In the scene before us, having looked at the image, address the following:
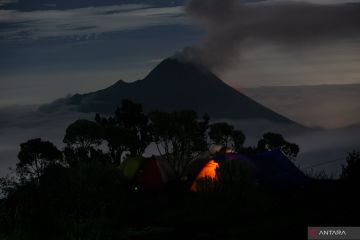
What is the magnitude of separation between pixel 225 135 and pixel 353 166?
36.4m

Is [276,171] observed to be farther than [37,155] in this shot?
No

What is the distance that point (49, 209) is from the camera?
12969mm

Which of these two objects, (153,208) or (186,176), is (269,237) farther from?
(186,176)

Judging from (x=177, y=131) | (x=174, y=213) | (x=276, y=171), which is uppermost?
(x=177, y=131)

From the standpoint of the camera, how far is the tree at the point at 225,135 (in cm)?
5919

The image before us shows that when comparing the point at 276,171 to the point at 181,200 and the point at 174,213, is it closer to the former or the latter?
the point at 181,200

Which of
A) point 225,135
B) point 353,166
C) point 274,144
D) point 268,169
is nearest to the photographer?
point 353,166

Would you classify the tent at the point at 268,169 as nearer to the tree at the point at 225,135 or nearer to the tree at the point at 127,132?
the tree at the point at 127,132

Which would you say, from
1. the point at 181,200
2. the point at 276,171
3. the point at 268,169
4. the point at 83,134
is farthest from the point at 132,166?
the point at 83,134

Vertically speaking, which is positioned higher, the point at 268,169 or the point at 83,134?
the point at 83,134

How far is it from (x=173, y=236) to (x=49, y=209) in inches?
160

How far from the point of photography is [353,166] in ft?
77.3

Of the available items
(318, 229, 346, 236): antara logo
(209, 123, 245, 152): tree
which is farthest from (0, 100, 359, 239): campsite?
(209, 123, 245, 152): tree

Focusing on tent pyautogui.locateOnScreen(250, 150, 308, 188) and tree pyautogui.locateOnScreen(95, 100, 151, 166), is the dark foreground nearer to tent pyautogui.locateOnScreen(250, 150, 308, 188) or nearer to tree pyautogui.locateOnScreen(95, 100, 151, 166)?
tent pyautogui.locateOnScreen(250, 150, 308, 188)
